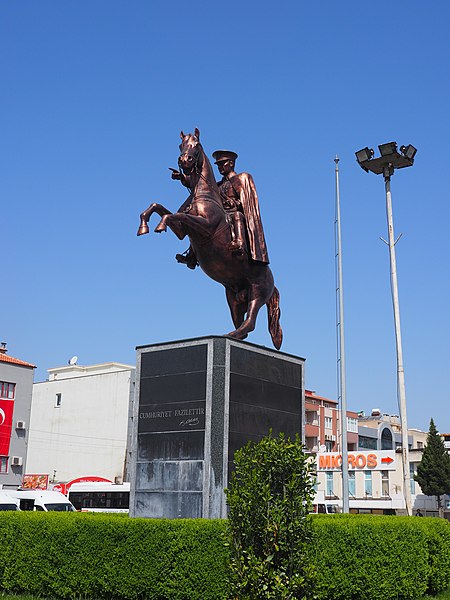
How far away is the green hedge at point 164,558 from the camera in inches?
382

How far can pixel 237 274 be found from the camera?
12.9 m

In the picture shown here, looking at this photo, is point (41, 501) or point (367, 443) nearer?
point (41, 501)

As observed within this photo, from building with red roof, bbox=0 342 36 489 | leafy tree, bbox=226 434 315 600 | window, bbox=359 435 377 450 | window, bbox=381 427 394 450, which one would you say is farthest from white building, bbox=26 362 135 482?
leafy tree, bbox=226 434 315 600

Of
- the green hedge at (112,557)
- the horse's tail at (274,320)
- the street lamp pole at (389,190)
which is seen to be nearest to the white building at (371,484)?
the street lamp pole at (389,190)

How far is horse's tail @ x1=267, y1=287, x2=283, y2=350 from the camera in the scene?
14.0 m

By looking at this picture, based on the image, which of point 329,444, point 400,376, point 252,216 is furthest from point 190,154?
point 329,444

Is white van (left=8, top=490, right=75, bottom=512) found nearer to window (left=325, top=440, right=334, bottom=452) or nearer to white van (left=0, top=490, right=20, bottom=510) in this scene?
white van (left=0, top=490, right=20, bottom=510)

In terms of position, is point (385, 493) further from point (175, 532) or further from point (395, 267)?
point (175, 532)

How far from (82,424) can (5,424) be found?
47.5ft

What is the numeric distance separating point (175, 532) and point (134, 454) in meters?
2.36

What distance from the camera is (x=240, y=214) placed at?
1274 centimetres

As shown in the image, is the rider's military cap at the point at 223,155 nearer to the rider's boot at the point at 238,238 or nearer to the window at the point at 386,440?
the rider's boot at the point at 238,238

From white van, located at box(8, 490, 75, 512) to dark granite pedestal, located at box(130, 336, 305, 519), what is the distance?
19057 mm
